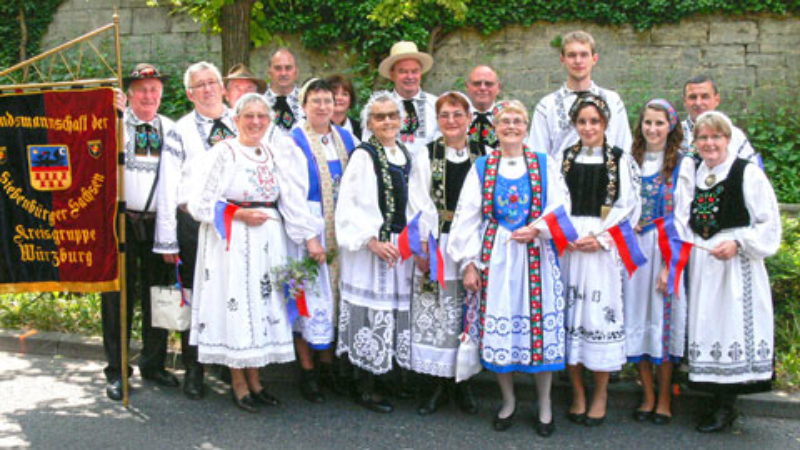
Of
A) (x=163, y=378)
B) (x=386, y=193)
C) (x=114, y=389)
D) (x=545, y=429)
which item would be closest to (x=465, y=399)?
(x=545, y=429)

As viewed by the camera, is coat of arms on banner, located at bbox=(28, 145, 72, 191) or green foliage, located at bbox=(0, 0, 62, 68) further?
green foliage, located at bbox=(0, 0, 62, 68)

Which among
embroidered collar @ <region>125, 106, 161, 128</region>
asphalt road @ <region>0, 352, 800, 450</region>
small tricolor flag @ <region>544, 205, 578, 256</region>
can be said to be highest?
embroidered collar @ <region>125, 106, 161, 128</region>

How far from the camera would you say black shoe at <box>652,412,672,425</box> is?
4.66 m

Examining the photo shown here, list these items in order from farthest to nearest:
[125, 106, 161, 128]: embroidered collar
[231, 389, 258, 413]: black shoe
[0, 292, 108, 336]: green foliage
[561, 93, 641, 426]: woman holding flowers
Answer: [0, 292, 108, 336]: green foliage < [125, 106, 161, 128]: embroidered collar < [231, 389, 258, 413]: black shoe < [561, 93, 641, 426]: woman holding flowers

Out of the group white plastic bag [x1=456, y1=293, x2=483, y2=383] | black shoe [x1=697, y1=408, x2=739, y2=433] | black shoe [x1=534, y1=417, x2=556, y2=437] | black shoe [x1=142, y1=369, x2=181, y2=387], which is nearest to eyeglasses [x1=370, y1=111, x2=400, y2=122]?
white plastic bag [x1=456, y1=293, x2=483, y2=383]

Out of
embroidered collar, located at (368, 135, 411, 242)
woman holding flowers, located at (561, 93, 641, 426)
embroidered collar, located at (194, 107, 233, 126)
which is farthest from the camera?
embroidered collar, located at (194, 107, 233, 126)

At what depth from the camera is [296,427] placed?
15.2 ft

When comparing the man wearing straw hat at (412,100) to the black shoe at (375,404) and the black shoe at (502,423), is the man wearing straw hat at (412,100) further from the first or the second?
the black shoe at (502,423)

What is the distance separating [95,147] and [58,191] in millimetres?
372

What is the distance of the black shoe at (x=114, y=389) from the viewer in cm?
506

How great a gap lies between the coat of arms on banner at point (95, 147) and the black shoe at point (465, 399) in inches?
108

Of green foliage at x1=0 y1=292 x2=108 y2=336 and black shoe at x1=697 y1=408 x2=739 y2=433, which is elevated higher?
green foliage at x1=0 y1=292 x2=108 y2=336

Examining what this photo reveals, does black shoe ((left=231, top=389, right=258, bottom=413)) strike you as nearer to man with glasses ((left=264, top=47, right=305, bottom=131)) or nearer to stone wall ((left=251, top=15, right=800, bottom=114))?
man with glasses ((left=264, top=47, right=305, bottom=131))

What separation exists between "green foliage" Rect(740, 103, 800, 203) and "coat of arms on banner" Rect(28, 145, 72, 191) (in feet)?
23.5
